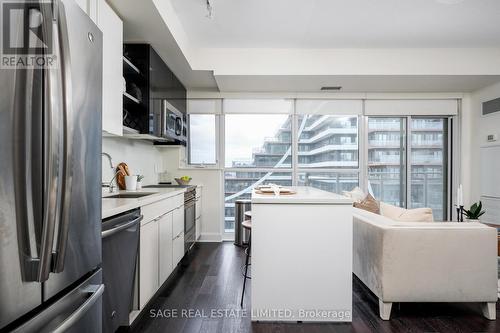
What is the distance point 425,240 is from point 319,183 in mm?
2483

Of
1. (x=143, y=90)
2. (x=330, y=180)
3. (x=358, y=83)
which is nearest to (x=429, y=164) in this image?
(x=330, y=180)

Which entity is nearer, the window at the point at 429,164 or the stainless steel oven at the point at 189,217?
the stainless steel oven at the point at 189,217

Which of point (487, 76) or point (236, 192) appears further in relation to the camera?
point (236, 192)

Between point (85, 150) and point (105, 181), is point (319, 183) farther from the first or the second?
point (85, 150)

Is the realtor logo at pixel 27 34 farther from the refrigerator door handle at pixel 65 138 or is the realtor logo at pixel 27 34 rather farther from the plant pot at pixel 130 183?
the plant pot at pixel 130 183

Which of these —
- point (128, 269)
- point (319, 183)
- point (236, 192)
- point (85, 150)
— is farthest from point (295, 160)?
point (85, 150)

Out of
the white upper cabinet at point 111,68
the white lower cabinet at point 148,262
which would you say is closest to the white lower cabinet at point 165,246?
the white lower cabinet at point 148,262

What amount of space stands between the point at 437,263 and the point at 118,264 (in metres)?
2.24

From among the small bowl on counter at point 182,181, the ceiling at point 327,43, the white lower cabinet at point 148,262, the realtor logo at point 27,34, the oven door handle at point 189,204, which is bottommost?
the white lower cabinet at point 148,262

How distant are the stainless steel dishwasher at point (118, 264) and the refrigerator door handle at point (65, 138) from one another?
1.76 feet

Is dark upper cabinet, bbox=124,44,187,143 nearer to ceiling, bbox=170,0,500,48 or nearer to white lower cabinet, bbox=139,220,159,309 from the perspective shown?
ceiling, bbox=170,0,500,48

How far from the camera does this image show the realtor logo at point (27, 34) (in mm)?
721

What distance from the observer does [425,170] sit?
4477 mm

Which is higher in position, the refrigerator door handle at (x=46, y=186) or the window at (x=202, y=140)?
the window at (x=202, y=140)
